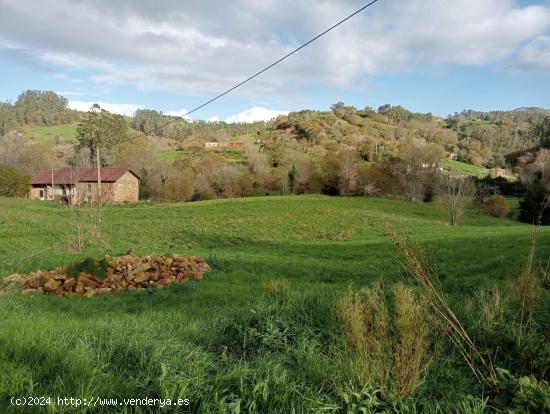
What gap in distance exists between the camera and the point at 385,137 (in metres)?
129

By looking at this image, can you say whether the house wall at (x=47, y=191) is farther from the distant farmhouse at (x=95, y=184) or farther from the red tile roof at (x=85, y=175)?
the red tile roof at (x=85, y=175)

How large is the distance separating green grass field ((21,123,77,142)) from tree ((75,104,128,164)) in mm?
50517

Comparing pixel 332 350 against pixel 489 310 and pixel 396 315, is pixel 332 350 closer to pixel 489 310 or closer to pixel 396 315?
pixel 396 315

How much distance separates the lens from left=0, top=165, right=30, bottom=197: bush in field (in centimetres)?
6475

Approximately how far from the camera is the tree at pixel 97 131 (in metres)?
85.1

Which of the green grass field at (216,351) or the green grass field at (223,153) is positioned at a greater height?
the green grass field at (223,153)

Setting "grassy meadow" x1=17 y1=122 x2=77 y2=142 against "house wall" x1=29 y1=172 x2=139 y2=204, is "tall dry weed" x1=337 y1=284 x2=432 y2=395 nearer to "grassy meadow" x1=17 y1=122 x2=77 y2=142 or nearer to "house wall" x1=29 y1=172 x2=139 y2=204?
"house wall" x1=29 y1=172 x2=139 y2=204

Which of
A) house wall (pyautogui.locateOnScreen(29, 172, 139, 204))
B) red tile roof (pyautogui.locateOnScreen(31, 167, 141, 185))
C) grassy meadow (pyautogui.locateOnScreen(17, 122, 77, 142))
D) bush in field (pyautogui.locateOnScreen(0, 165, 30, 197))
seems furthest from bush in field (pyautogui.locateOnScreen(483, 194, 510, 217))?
grassy meadow (pyautogui.locateOnScreen(17, 122, 77, 142))

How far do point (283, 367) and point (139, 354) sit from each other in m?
1.54

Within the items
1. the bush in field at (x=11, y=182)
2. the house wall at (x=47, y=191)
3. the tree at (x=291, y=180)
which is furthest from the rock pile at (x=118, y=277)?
the house wall at (x=47, y=191)

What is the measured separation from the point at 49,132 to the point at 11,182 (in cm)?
8897

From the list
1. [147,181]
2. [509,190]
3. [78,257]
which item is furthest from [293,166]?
[78,257]

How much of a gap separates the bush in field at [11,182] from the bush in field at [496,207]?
7069 cm

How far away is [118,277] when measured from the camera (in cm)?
1102
